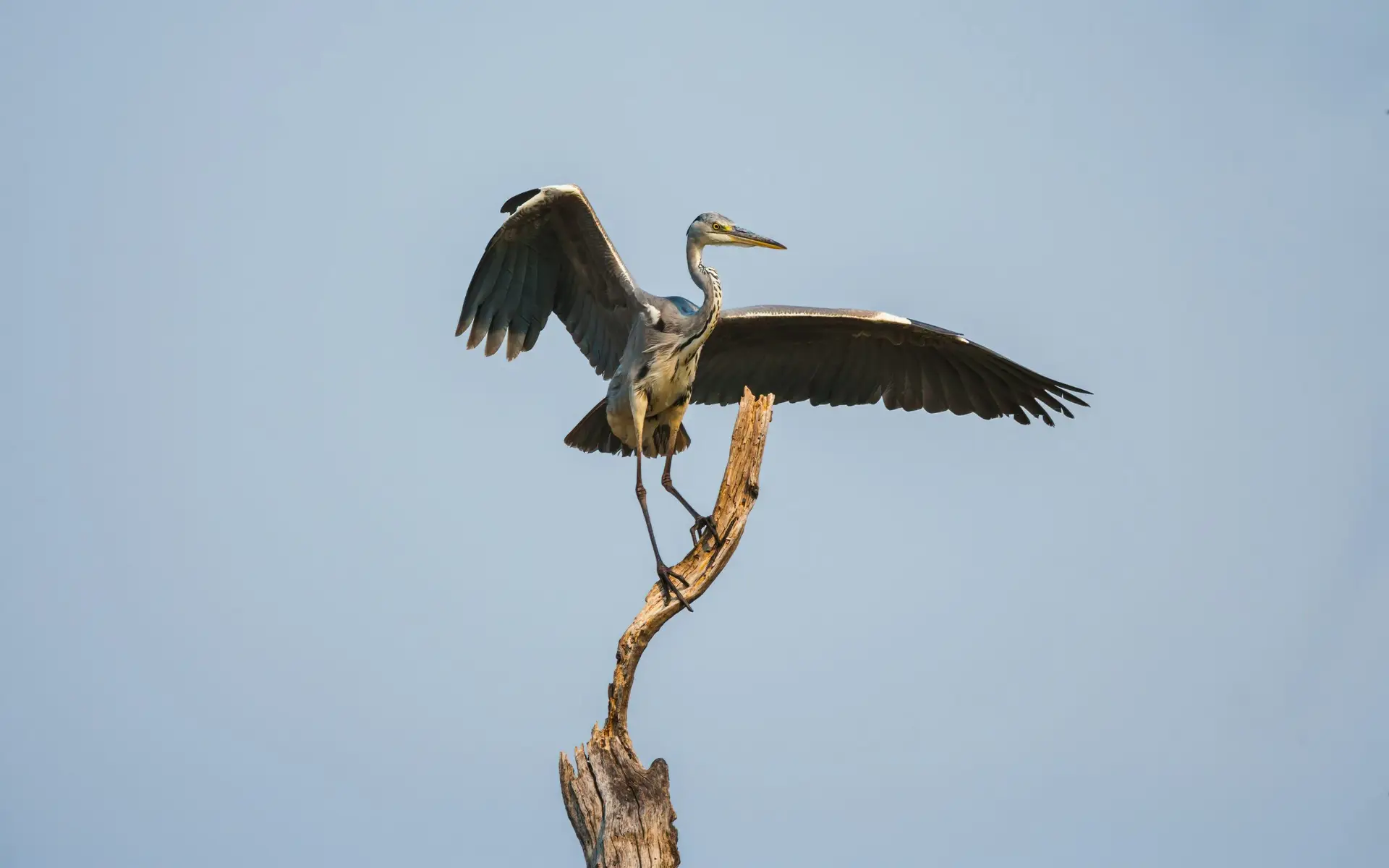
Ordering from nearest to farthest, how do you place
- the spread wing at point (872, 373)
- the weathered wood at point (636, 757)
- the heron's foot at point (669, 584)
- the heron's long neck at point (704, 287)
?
the weathered wood at point (636, 757), the heron's foot at point (669, 584), the heron's long neck at point (704, 287), the spread wing at point (872, 373)

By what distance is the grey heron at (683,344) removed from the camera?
343 inches

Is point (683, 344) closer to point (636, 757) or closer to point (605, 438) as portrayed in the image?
point (605, 438)

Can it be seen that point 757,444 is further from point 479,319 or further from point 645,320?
point 479,319

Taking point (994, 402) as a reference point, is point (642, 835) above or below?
below

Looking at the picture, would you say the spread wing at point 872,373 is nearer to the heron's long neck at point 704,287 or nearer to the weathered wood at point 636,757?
the heron's long neck at point 704,287

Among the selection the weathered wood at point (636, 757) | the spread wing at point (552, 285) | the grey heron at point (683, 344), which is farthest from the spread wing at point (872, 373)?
the weathered wood at point (636, 757)

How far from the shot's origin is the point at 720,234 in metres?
8.91

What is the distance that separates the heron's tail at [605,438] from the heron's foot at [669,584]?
66.9 inches

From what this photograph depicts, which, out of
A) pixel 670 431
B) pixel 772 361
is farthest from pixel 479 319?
pixel 772 361

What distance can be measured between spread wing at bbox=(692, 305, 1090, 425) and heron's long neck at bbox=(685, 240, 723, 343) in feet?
2.70

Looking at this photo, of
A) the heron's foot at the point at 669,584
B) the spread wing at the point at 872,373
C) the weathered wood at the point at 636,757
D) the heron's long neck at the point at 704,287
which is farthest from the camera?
the spread wing at the point at 872,373

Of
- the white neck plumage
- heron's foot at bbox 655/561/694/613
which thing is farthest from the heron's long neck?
heron's foot at bbox 655/561/694/613

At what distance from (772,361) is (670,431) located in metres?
1.25

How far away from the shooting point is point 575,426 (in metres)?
9.37
